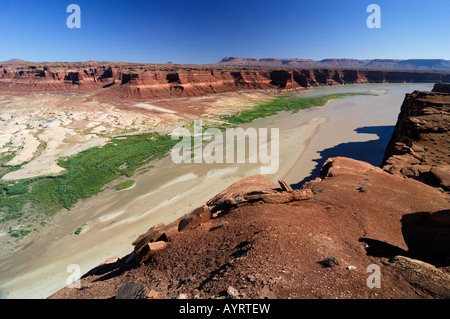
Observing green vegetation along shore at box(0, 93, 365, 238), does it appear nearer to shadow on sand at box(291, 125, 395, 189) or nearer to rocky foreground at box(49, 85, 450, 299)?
rocky foreground at box(49, 85, 450, 299)

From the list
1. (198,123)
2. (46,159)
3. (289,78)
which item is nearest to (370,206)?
(46,159)

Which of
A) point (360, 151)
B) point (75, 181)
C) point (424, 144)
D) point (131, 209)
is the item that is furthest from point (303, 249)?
point (360, 151)

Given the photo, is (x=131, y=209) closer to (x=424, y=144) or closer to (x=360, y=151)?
(x=424, y=144)

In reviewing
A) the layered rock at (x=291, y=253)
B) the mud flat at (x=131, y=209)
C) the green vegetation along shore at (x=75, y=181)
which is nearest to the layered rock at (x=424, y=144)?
the layered rock at (x=291, y=253)

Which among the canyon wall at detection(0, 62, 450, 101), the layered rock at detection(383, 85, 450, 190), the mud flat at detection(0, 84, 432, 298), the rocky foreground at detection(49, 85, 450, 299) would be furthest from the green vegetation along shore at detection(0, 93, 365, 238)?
the canyon wall at detection(0, 62, 450, 101)
